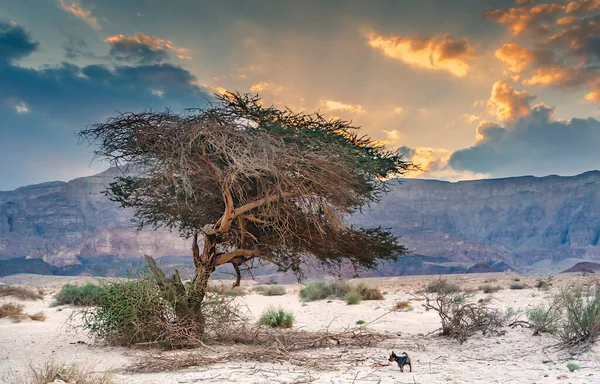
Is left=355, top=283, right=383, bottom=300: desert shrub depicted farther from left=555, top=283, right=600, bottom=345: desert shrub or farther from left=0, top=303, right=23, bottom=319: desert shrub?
left=555, top=283, right=600, bottom=345: desert shrub

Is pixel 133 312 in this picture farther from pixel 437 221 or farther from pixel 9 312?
pixel 437 221

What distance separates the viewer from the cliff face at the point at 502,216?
104125 millimetres

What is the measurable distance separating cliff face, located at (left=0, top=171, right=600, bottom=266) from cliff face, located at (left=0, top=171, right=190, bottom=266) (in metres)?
0.19

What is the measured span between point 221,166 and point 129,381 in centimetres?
500

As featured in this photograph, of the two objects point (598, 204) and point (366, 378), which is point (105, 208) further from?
point (366, 378)

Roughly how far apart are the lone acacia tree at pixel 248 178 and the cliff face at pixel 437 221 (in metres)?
86.0

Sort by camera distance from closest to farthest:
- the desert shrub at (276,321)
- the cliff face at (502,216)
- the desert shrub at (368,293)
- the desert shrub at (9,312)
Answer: the desert shrub at (276,321)
the desert shrub at (9,312)
the desert shrub at (368,293)
the cliff face at (502,216)

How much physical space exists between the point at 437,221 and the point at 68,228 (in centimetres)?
7807

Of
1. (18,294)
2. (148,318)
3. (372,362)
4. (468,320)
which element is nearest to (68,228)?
(18,294)

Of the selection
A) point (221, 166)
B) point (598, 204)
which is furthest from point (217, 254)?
point (598, 204)

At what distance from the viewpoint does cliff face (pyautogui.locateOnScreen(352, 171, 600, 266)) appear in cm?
10412

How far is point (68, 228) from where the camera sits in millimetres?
110938

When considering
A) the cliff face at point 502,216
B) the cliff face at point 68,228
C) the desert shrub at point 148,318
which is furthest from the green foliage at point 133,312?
the cliff face at point 502,216

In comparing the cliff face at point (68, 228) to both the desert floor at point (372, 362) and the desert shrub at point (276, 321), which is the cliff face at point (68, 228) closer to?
the desert shrub at point (276, 321)
